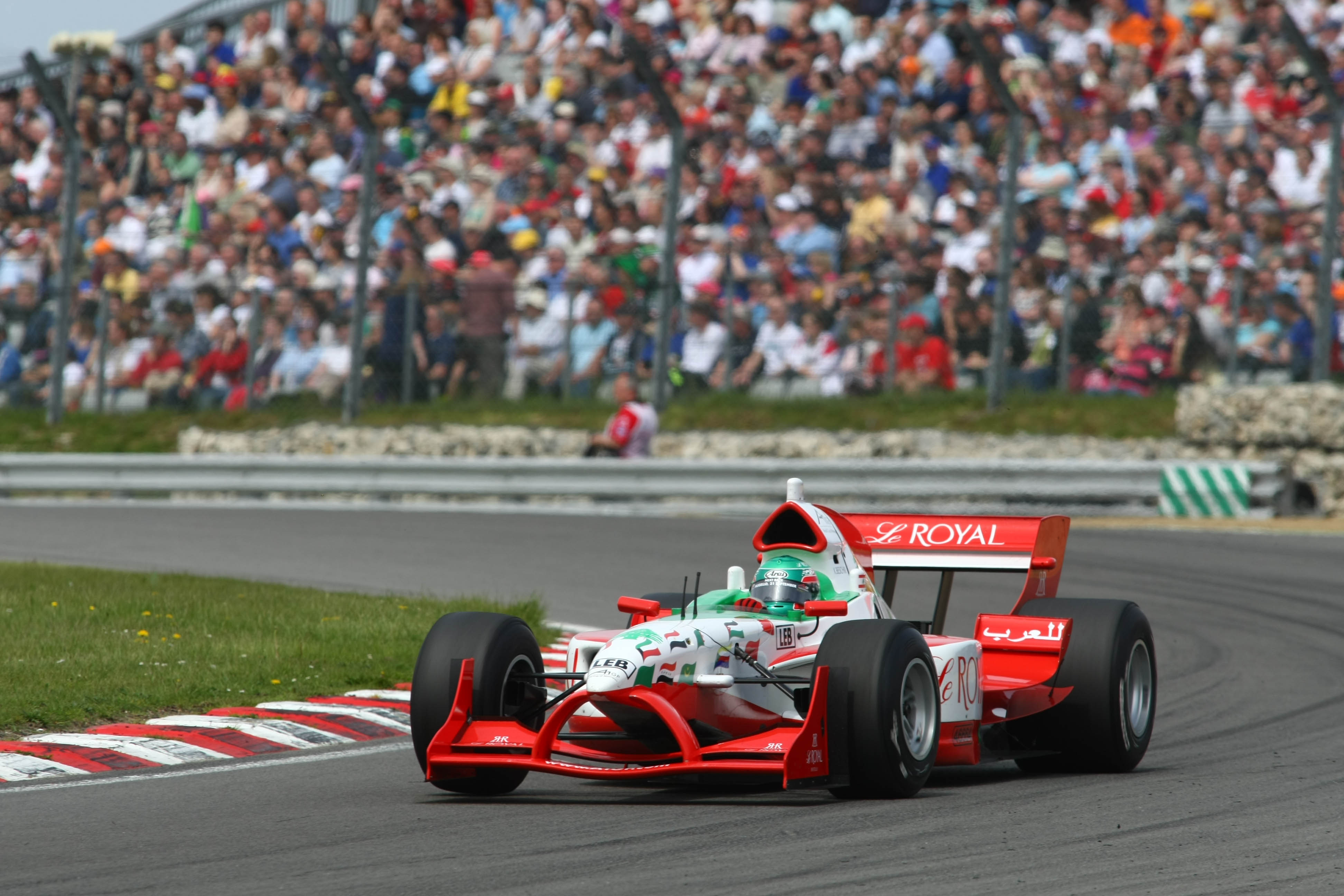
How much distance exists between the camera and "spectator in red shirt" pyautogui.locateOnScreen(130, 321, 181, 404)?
59.3 ft

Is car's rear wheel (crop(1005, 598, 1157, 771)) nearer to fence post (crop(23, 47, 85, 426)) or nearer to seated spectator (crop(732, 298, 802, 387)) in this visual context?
seated spectator (crop(732, 298, 802, 387))

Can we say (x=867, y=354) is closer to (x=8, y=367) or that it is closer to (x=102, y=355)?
(x=102, y=355)

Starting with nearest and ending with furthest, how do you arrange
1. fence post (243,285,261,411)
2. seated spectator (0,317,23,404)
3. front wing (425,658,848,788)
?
1. front wing (425,658,848,788)
2. fence post (243,285,261,411)
3. seated spectator (0,317,23,404)

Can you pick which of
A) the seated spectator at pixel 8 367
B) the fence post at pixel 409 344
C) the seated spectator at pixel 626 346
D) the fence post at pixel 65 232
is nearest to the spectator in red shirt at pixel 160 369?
the fence post at pixel 65 232

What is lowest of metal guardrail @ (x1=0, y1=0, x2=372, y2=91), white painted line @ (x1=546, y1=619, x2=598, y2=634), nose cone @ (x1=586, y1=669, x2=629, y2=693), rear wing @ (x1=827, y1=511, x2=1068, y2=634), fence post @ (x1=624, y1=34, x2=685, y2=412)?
white painted line @ (x1=546, y1=619, x2=598, y2=634)

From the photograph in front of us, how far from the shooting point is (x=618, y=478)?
15.8m

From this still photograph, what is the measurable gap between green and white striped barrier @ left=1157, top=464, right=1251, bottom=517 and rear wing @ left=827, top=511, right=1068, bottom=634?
7.39 metres

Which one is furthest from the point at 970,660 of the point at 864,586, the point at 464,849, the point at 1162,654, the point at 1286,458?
the point at 1286,458

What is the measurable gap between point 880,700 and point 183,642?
420cm

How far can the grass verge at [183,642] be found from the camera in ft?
23.4

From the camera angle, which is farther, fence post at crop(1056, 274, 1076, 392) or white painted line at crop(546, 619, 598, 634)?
fence post at crop(1056, 274, 1076, 392)

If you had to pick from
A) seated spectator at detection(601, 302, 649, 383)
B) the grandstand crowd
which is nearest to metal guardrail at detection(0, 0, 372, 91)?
the grandstand crowd

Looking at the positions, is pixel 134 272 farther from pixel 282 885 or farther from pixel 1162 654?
pixel 282 885

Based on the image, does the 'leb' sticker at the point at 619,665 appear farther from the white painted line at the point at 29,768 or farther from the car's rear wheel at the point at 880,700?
the white painted line at the point at 29,768
